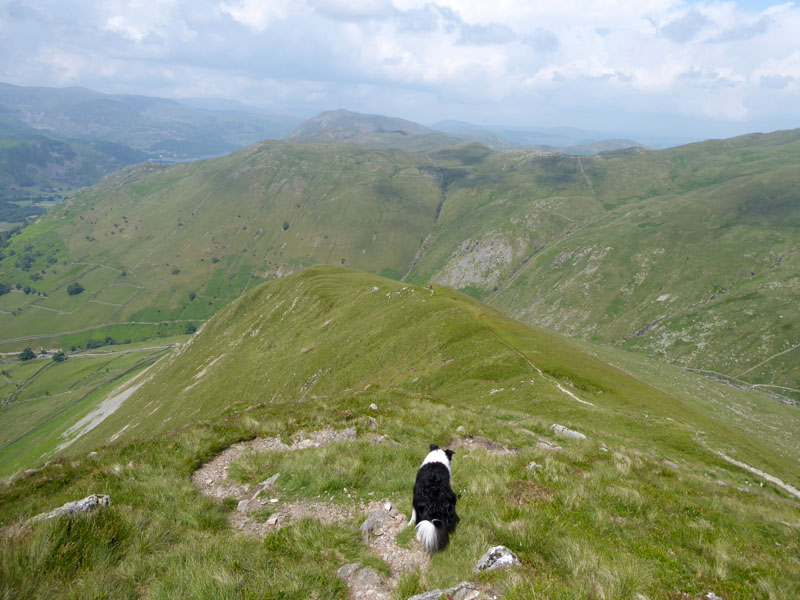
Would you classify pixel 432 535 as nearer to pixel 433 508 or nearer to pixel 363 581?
pixel 433 508

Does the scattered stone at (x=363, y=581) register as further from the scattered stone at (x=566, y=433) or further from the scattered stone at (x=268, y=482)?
the scattered stone at (x=566, y=433)

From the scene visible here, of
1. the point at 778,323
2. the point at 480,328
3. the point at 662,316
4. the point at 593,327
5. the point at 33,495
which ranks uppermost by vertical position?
the point at 33,495

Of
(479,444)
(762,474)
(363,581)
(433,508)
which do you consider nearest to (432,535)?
(433,508)

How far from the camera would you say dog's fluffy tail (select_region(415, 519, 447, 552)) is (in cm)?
750

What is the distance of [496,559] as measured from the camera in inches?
251

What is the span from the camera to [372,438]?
15.8m

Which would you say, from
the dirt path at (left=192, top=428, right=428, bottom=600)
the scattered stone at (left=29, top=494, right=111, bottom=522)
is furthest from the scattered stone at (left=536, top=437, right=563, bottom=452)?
the scattered stone at (left=29, top=494, right=111, bottom=522)

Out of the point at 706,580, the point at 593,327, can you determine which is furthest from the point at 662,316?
the point at 706,580

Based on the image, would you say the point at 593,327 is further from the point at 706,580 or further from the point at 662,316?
the point at 706,580

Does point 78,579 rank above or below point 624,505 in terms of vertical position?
above

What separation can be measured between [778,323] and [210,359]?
655 ft

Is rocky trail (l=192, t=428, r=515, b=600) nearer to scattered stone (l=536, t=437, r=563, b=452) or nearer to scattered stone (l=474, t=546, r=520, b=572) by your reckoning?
scattered stone (l=474, t=546, r=520, b=572)

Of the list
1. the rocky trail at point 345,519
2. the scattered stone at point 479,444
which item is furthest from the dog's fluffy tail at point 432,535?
the scattered stone at point 479,444

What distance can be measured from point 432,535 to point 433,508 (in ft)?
2.34
